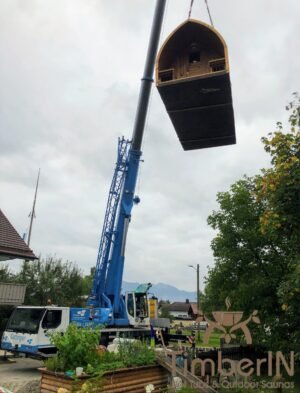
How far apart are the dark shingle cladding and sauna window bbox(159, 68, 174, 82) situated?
336 inches

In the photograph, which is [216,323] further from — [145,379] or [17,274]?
[17,274]

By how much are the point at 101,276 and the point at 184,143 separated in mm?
10498

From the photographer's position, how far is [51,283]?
82.6 feet

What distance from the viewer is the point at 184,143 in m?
5.80

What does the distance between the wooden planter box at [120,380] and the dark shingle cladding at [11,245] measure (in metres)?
4.74

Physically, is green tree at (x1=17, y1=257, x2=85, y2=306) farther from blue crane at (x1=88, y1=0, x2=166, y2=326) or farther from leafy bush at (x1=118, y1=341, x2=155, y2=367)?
leafy bush at (x1=118, y1=341, x2=155, y2=367)

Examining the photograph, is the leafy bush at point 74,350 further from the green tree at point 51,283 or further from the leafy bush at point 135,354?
the green tree at point 51,283

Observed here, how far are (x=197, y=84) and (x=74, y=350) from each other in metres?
5.68

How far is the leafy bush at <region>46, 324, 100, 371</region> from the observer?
7898 millimetres

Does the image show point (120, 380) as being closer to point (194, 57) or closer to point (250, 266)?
point (194, 57)

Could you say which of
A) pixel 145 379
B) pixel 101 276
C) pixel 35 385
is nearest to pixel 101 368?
pixel 145 379

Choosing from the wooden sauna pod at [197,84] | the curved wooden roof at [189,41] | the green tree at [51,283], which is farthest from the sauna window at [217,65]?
the green tree at [51,283]

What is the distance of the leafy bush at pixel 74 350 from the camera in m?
7.90

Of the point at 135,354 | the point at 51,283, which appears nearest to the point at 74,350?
the point at 135,354
